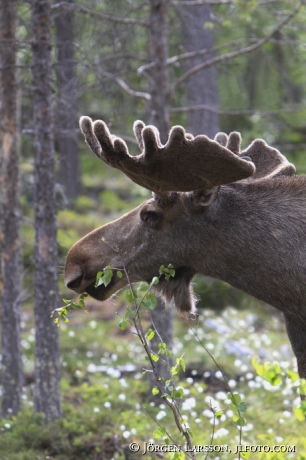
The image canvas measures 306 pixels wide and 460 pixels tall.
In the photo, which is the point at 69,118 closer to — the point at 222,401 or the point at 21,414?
the point at 21,414

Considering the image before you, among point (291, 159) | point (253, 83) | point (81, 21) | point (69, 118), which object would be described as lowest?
point (69, 118)

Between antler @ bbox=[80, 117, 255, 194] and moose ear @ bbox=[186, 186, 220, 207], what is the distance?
0.13m

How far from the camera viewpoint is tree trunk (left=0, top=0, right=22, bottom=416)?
6.77 metres

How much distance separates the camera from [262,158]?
15.6ft

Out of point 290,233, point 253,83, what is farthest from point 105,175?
point 290,233

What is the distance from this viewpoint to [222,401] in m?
7.71

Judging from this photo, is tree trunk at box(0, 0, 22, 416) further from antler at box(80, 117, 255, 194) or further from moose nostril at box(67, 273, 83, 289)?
antler at box(80, 117, 255, 194)

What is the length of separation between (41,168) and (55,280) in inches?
41.9

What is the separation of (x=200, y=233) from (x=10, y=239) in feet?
10.3

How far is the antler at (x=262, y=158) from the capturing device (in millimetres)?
4527

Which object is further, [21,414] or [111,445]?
[21,414]
